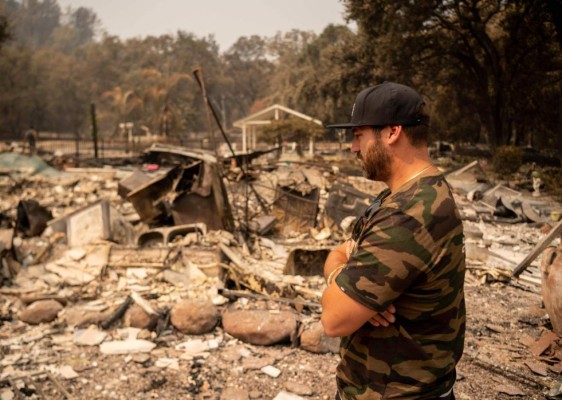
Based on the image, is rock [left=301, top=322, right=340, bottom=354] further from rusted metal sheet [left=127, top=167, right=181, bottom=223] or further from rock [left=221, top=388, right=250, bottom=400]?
rusted metal sheet [left=127, top=167, right=181, bottom=223]

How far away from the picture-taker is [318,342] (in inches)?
164

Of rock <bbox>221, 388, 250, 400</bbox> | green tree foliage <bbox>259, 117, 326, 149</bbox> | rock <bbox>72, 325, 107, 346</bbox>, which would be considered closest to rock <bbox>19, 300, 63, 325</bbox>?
rock <bbox>72, 325, 107, 346</bbox>

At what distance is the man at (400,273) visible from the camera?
1.35 metres

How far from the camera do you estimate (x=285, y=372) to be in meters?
3.89

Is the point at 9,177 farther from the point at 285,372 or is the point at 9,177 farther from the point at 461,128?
the point at 461,128

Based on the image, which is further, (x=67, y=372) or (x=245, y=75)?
(x=245, y=75)

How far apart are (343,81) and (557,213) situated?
1575cm

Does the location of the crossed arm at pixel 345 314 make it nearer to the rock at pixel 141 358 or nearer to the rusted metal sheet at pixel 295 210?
the rock at pixel 141 358

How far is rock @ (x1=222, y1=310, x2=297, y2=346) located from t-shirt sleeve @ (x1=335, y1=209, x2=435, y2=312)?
10.4 feet

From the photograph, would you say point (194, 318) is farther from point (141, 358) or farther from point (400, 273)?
point (400, 273)

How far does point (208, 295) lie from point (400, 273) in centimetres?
442

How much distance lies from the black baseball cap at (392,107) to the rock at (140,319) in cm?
402

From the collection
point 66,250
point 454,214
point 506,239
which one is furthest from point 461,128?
point 454,214

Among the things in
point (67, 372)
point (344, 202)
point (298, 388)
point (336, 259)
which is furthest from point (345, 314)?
point (344, 202)
